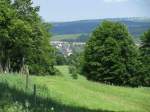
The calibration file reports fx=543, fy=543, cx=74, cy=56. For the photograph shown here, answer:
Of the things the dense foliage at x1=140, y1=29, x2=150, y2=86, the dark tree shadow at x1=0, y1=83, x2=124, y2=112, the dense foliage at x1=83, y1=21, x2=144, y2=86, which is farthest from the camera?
the dense foliage at x1=140, y1=29, x2=150, y2=86

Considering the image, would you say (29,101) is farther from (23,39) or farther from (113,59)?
(113,59)

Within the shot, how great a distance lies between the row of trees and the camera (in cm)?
8225

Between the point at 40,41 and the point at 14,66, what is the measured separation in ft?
19.0

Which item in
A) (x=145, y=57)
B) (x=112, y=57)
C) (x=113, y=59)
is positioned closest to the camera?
(x=113, y=59)

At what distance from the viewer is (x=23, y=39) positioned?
72.8 m

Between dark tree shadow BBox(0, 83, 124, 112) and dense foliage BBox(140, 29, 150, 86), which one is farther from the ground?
dark tree shadow BBox(0, 83, 124, 112)

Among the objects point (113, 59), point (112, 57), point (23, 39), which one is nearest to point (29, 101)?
point (23, 39)

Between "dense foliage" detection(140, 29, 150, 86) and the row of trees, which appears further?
"dense foliage" detection(140, 29, 150, 86)

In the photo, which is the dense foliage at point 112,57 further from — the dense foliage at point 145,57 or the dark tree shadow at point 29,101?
the dark tree shadow at point 29,101

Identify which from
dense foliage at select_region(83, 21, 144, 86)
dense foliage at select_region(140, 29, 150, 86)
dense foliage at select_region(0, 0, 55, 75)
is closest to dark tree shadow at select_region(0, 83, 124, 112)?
dense foliage at select_region(0, 0, 55, 75)

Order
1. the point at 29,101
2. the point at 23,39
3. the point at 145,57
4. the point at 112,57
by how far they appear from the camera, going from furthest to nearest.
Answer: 1. the point at 145,57
2. the point at 112,57
3. the point at 23,39
4. the point at 29,101

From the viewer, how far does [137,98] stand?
4384 cm

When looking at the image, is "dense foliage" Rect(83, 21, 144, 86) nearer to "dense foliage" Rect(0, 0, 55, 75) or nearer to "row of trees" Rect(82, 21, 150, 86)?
"row of trees" Rect(82, 21, 150, 86)

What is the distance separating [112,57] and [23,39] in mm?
16580
